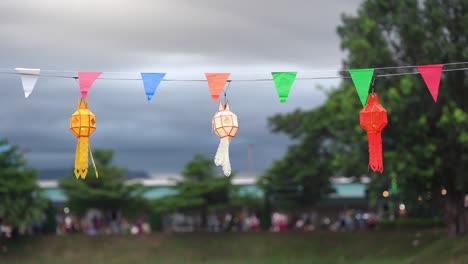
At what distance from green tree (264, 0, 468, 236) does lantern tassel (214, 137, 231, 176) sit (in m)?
15.0

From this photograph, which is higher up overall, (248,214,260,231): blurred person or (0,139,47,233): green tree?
(0,139,47,233): green tree

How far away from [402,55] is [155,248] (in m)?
11.8

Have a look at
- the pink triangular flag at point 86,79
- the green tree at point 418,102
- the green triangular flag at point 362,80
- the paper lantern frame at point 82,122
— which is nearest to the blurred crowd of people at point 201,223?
the green tree at point 418,102

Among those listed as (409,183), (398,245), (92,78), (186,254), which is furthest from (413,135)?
(92,78)

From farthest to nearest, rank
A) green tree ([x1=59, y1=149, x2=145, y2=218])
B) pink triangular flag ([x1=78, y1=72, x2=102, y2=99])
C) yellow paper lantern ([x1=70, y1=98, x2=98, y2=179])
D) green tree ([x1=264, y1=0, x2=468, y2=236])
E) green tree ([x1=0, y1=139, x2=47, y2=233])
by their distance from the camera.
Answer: green tree ([x1=59, y1=149, x2=145, y2=218]) < green tree ([x1=0, y1=139, x2=47, y2=233]) < green tree ([x1=264, y1=0, x2=468, y2=236]) < yellow paper lantern ([x1=70, y1=98, x2=98, y2=179]) < pink triangular flag ([x1=78, y1=72, x2=102, y2=99])

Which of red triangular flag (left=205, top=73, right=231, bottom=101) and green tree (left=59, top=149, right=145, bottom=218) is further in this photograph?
green tree (left=59, top=149, right=145, bottom=218)

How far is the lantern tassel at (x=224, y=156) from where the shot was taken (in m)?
14.1

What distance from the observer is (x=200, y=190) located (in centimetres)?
3850

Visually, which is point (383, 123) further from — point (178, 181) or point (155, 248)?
point (178, 181)

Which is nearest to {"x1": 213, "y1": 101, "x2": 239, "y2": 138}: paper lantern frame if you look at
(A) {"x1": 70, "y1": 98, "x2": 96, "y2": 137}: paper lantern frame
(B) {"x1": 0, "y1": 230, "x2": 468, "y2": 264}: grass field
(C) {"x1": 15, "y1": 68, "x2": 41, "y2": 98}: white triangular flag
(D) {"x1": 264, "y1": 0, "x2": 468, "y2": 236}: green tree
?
(A) {"x1": 70, "y1": 98, "x2": 96, "y2": 137}: paper lantern frame

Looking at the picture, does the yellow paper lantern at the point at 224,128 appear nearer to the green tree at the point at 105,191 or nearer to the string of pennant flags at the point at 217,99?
the string of pennant flags at the point at 217,99

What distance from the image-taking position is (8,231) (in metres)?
37.0

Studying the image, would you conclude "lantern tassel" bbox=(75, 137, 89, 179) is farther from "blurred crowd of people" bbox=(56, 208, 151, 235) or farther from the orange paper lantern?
"blurred crowd of people" bbox=(56, 208, 151, 235)

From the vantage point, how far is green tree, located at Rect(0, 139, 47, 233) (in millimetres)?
35875
